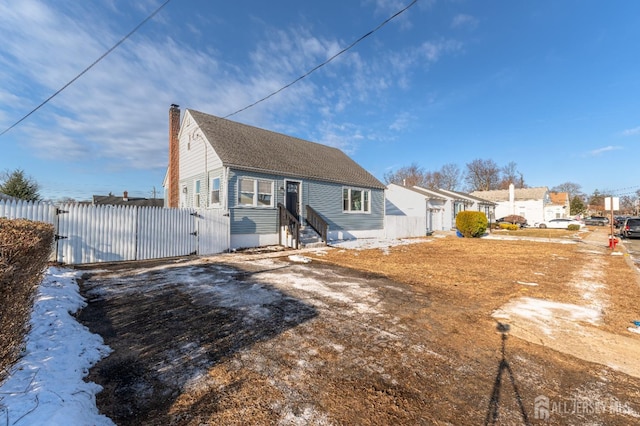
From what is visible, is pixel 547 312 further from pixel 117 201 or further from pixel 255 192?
pixel 117 201

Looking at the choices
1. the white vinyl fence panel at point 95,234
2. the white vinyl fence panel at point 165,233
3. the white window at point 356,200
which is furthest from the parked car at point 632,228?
the white vinyl fence panel at point 95,234

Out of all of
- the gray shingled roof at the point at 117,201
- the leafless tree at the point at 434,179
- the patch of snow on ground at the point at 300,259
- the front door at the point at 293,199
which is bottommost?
the patch of snow on ground at the point at 300,259

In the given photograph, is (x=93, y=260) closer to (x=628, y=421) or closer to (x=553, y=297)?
(x=628, y=421)

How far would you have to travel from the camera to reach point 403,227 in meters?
21.1

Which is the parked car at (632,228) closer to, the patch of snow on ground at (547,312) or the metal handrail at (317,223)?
the metal handrail at (317,223)

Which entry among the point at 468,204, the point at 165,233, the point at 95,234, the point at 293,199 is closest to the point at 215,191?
the point at 165,233

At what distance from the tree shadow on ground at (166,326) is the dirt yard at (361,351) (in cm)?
2

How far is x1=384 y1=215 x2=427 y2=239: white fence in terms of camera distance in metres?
19.9

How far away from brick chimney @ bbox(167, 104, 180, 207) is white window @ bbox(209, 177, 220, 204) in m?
4.60

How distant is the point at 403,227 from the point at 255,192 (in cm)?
1241

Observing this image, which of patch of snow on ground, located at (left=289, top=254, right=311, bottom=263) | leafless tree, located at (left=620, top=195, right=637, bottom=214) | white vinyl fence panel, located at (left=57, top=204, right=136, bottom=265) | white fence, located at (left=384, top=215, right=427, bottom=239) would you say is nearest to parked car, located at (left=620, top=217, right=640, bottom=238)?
white fence, located at (left=384, top=215, right=427, bottom=239)

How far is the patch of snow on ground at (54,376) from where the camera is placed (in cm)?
200

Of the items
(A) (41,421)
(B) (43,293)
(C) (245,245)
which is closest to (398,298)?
(A) (41,421)

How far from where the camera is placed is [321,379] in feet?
8.99
